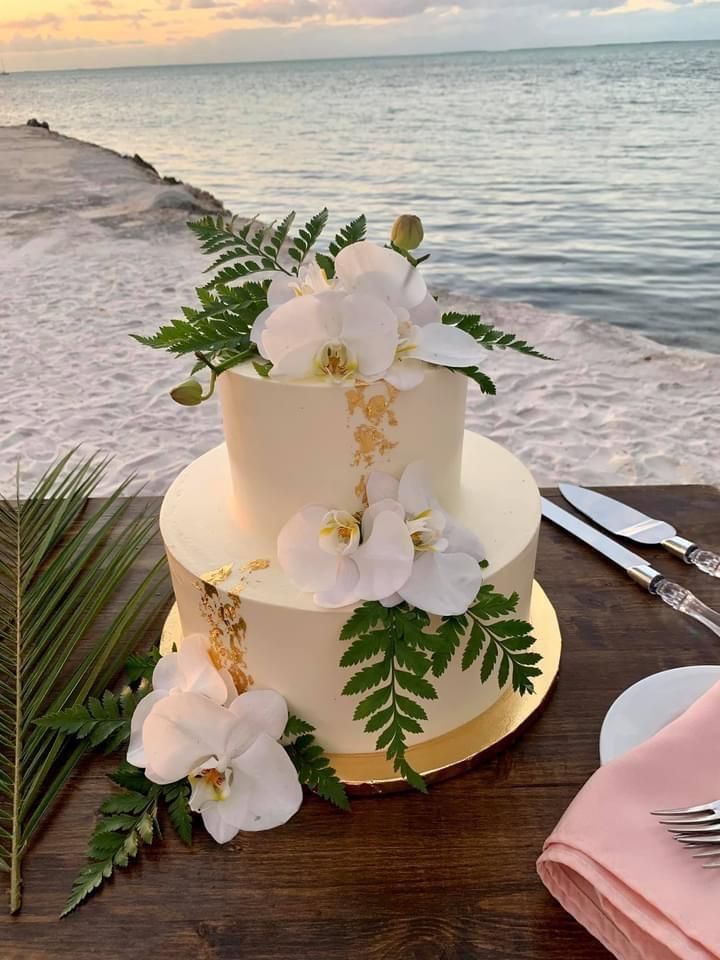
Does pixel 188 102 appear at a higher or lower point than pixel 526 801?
lower

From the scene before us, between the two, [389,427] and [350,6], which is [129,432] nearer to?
[389,427]

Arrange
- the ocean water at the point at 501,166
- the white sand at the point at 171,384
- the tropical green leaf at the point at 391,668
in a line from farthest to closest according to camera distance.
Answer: the ocean water at the point at 501,166 < the white sand at the point at 171,384 < the tropical green leaf at the point at 391,668

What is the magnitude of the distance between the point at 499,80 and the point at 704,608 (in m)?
27.0

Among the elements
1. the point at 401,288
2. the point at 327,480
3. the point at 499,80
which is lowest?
the point at 499,80

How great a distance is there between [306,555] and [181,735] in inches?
8.0

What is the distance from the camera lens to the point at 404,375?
28.4 inches

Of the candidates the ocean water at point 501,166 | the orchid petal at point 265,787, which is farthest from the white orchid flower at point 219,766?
the ocean water at point 501,166

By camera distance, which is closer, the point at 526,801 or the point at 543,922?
the point at 543,922

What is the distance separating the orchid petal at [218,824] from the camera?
2.39 feet

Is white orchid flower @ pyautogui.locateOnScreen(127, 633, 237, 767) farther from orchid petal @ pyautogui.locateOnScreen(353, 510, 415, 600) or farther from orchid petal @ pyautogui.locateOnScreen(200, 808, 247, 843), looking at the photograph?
orchid petal @ pyautogui.locateOnScreen(353, 510, 415, 600)

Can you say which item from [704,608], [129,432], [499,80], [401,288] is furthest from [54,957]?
[499,80]

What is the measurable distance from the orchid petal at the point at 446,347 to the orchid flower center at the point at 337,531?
0.16 m

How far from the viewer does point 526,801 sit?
2.52ft

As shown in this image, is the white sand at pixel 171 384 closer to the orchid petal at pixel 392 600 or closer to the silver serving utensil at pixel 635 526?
the silver serving utensil at pixel 635 526
